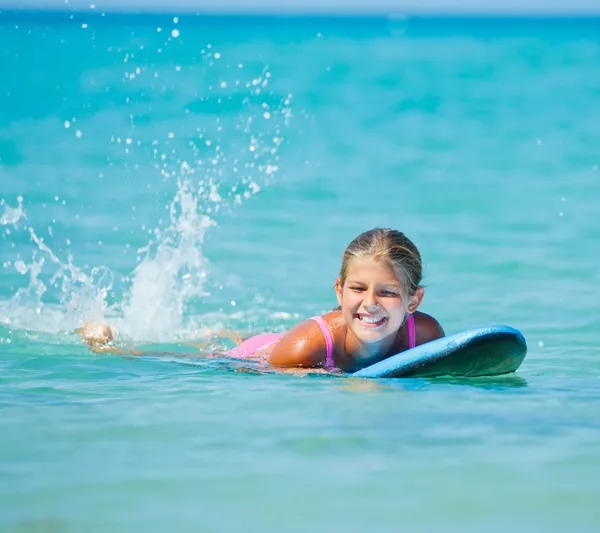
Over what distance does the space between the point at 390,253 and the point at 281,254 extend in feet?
15.4

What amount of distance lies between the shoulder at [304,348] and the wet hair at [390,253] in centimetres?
27

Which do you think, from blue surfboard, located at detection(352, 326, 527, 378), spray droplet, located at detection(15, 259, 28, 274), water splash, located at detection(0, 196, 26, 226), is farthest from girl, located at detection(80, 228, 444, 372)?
water splash, located at detection(0, 196, 26, 226)

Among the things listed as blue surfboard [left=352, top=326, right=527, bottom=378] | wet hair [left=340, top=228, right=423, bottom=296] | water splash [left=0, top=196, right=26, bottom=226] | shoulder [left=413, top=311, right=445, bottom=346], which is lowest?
blue surfboard [left=352, top=326, right=527, bottom=378]

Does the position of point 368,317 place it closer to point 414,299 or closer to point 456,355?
point 414,299

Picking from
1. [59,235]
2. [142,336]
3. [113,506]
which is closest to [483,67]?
[59,235]

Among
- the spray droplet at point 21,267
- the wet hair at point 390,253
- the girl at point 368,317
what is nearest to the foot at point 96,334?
the girl at point 368,317

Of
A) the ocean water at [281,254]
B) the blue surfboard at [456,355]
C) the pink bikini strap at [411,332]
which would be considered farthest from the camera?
the pink bikini strap at [411,332]

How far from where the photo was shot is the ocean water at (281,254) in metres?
3.28

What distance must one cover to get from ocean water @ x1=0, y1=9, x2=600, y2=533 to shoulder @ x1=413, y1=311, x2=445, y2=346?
0.40 m

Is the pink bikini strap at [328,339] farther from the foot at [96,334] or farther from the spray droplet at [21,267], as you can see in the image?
the spray droplet at [21,267]

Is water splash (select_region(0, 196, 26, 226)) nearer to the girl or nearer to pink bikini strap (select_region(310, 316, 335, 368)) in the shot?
the girl

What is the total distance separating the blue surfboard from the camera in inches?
180

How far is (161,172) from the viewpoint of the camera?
12.5m

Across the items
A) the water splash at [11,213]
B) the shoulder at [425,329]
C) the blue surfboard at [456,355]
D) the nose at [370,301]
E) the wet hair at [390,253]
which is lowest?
the blue surfboard at [456,355]
